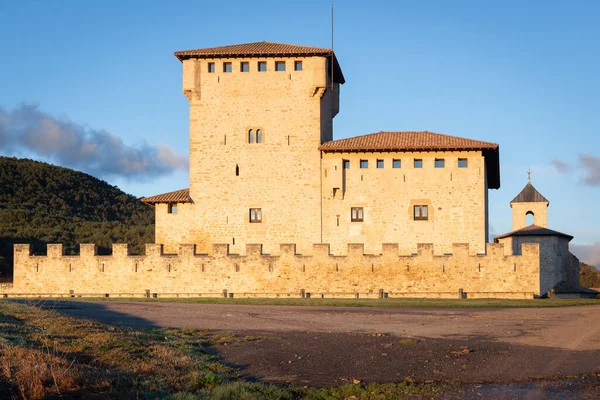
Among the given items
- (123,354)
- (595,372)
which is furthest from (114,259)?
(595,372)

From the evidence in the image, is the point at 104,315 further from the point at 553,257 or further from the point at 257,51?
the point at 553,257

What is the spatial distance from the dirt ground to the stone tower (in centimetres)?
3065

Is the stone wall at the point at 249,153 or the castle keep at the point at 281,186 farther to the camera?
the stone wall at the point at 249,153

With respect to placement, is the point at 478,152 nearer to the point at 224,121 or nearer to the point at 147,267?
the point at 224,121

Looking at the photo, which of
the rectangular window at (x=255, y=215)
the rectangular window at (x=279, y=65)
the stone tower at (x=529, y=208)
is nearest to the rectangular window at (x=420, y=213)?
the rectangular window at (x=255, y=215)

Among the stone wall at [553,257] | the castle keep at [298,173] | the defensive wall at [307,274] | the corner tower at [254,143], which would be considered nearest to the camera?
the defensive wall at [307,274]

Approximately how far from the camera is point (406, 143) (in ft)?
129

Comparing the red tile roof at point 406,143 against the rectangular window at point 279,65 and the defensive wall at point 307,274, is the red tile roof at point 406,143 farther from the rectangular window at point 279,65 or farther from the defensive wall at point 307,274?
the defensive wall at point 307,274

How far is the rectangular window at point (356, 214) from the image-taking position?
39.6 m

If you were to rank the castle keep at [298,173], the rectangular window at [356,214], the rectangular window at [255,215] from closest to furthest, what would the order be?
the castle keep at [298,173], the rectangular window at [356,214], the rectangular window at [255,215]

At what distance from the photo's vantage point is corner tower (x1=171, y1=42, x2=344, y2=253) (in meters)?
40.1

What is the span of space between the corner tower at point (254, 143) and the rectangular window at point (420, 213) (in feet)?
16.7

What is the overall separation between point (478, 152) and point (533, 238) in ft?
31.3

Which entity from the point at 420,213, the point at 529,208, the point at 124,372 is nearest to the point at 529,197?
the point at 529,208
